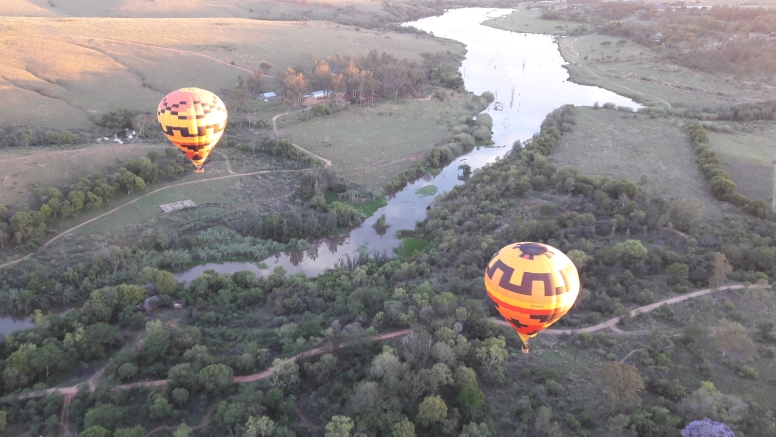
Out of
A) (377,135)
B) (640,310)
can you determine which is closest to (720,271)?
(640,310)

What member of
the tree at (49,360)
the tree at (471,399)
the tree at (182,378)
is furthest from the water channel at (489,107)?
the tree at (471,399)

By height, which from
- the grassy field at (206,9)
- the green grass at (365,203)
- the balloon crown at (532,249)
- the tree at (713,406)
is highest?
the grassy field at (206,9)

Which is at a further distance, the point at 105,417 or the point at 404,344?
the point at 404,344

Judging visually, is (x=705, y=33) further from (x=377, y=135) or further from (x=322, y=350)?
(x=322, y=350)

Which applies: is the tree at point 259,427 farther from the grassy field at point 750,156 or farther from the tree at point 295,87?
the tree at point 295,87

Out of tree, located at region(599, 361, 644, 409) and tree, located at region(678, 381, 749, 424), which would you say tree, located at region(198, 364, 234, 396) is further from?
tree, located at region(678, 381, 749, 424)
